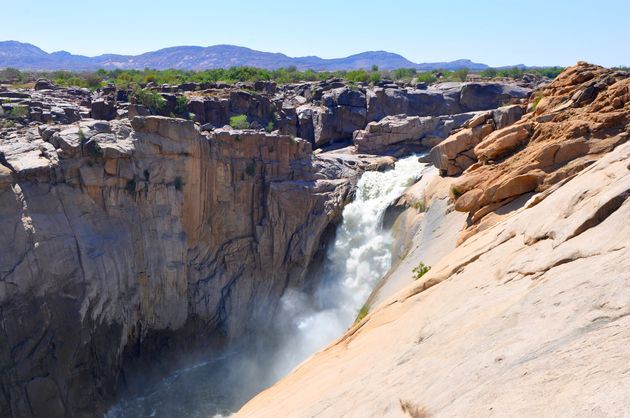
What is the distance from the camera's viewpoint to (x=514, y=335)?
6.88 metres

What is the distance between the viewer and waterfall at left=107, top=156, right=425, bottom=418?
26.8 metres

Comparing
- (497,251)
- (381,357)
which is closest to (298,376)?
(381,357)

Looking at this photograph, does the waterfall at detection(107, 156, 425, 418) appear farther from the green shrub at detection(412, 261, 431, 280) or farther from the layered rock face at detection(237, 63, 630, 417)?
the layered rock face at detection(237, 63, 630, 417)

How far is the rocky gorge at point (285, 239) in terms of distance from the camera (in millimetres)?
8156

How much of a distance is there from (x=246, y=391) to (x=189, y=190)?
36.2 ft

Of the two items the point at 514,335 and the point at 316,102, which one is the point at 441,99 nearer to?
the point at 316,102

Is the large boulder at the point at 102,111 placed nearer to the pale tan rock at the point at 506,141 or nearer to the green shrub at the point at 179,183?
the green shrub at the point at 179,183

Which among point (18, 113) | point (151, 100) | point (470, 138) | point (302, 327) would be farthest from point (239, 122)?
point (470, 138)

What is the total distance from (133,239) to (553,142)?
65.3 ft

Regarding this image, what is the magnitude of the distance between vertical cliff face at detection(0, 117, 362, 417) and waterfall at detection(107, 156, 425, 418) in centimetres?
127

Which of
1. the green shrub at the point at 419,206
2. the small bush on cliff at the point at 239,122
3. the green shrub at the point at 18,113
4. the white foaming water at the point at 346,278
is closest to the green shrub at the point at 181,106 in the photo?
the small bush on cliff at the point at 239,122

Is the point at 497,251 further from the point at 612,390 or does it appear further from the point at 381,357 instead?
the point at 612,390

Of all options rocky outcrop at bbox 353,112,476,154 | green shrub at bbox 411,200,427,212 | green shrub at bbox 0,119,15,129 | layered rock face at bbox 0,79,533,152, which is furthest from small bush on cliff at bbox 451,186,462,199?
green shrub at bbox 0,119,15,129

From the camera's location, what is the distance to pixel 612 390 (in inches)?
192
